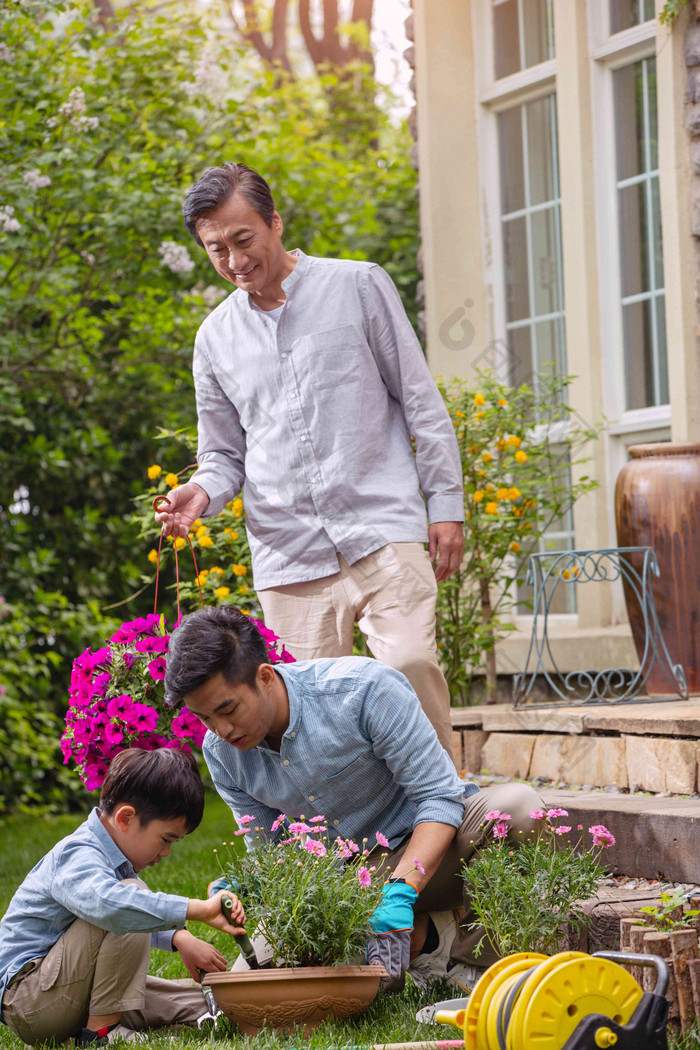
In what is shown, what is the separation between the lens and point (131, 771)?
240 centimetres

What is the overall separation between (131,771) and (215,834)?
2.76 m

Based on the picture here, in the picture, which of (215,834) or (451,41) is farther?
(451,41)

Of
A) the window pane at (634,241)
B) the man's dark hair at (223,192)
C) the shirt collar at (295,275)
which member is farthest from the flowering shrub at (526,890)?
the window pane at (634,241)

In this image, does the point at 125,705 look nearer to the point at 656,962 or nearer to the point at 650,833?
the point at 650,833

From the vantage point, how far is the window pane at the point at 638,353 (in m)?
4.75

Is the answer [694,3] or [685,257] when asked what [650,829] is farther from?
[694,3]

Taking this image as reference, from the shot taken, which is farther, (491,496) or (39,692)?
(39,692)

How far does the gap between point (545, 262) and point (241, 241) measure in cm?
276

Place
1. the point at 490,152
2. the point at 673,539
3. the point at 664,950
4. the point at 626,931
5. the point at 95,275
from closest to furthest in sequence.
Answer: the point at 664,950 → the point at 626,931 → the point at 673,539 → the point at 490,152 → the point at 95,275

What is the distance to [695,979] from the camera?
2.06m

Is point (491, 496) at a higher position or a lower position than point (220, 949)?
higher

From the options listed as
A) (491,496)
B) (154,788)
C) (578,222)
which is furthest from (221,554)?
(154,788)

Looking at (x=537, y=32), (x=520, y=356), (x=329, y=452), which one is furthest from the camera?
(x=520, y=356)

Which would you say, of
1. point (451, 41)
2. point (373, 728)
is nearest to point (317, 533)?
point (373, 728)
